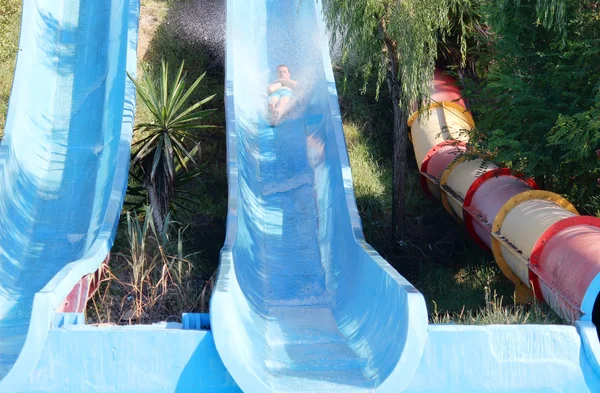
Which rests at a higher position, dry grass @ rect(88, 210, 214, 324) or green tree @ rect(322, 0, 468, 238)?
green tree @ rect(322, 0, 468, 238)

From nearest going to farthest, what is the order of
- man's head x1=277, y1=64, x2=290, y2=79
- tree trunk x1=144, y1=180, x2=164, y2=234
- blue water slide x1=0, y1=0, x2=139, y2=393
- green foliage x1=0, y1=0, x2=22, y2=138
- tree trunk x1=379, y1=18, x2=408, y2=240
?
blue water slide x1=0, y1=0, x2=139, y2=393
tree trunk x1=144, y1=180, x2=164, y2=234
tree trunk x1=379, y1=18, x2=408, y2=240
man's head x1=277, y1=64, x2=290, y2=79
green foliage x1=0, y1=0, x2=22, y2=138

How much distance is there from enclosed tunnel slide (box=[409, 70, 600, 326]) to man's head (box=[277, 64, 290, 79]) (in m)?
1.80

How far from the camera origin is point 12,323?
659 centimetres

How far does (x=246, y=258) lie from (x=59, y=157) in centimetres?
282

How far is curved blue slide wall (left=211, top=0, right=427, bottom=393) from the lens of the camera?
211 inches

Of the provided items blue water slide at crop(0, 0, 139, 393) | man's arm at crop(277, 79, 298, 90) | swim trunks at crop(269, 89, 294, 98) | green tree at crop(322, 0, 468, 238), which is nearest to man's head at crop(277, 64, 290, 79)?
man's arm at crop(277, 79, 298, 90)

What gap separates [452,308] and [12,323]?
4141mm

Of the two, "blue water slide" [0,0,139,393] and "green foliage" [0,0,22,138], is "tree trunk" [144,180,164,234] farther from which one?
"green foliage" [0,0,22,138]

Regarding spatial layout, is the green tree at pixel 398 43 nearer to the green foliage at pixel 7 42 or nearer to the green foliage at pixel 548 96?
the green foliage at pixel 548 96

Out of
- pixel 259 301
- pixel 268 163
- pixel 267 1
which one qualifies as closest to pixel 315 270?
pixel 259 301

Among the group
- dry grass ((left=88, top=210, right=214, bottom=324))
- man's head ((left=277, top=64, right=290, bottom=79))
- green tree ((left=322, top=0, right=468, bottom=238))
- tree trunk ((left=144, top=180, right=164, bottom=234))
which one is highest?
green tree ((left=322, top=0, right=468, bottom=238))

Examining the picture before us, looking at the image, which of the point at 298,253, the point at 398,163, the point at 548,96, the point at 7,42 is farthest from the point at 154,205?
the point at 7,42

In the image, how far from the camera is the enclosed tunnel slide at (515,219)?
6074 mm

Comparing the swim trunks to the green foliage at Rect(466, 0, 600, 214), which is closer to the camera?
the green foliage at Rect(466, 0, 600, 214)
